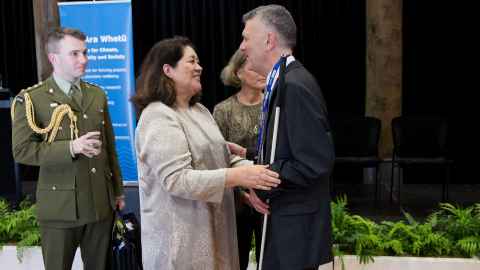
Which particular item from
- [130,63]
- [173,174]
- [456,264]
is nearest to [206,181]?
[173,174]

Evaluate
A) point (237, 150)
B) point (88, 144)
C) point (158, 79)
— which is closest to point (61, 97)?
point (88, 144)

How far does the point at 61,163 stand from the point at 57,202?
0.21 m

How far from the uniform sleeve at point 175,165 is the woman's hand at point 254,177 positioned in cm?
4

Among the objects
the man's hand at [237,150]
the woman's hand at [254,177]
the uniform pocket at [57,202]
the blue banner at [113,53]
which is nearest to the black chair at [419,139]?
the blue banner at [113,53]

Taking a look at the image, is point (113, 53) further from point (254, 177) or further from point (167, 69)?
point (254, 177)

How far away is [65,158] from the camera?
8.43 feet

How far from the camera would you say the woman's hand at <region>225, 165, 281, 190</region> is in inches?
77.9

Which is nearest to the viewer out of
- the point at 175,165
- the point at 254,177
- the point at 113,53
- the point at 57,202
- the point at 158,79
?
the point at 254,177

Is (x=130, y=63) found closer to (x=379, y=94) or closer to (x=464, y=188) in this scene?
(x=379, y=94)

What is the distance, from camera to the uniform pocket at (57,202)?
2662 mm

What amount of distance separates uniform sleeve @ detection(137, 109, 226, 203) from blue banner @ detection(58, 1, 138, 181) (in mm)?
3420

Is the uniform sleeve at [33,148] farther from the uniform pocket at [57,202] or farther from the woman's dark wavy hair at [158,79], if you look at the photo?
the woman's dark wavy hair at [158,79]


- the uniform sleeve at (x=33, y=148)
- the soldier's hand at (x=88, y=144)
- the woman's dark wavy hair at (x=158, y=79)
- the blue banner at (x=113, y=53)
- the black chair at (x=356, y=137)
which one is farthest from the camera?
the black chair at (x=356, y=137)

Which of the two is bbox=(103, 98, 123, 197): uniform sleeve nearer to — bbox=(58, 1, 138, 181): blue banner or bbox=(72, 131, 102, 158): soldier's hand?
bbox=(72, 131, 102, 158): soldier's hand
